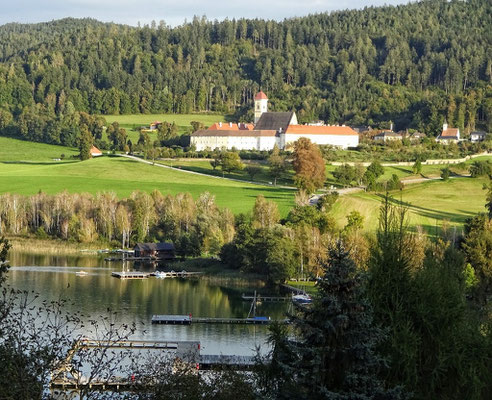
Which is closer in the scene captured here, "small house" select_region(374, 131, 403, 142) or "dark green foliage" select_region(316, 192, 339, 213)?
"dark green foliage" select_region(316, 192, 339, 213)

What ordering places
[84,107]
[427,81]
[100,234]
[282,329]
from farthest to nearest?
[427,81] < [84,107] < [100,234] < [282,329]

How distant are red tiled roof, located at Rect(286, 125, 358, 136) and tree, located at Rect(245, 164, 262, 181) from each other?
17.9 m

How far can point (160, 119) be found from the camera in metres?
125

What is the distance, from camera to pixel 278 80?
146500 mm

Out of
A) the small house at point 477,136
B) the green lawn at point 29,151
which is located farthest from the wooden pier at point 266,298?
the small house at point 477,136

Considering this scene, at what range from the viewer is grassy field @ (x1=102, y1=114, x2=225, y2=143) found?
116 metres

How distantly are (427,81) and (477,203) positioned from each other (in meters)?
85.3

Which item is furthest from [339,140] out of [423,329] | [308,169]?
[423,329]

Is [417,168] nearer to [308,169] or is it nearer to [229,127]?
[308,169]

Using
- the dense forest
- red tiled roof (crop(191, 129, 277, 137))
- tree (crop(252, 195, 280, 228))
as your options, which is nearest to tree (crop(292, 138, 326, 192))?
tree (crop(252, 195, 280, 228))

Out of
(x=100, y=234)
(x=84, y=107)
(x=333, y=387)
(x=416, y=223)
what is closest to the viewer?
(x=333, y=387)

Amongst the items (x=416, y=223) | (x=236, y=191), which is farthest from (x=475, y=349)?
(x=236, y=191)

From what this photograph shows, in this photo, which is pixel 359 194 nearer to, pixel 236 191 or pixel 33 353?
pixel 236 191

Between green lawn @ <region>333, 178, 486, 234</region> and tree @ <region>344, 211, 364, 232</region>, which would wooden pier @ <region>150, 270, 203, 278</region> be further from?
green lawn @ <region>333, 178, 486, 234</region>
